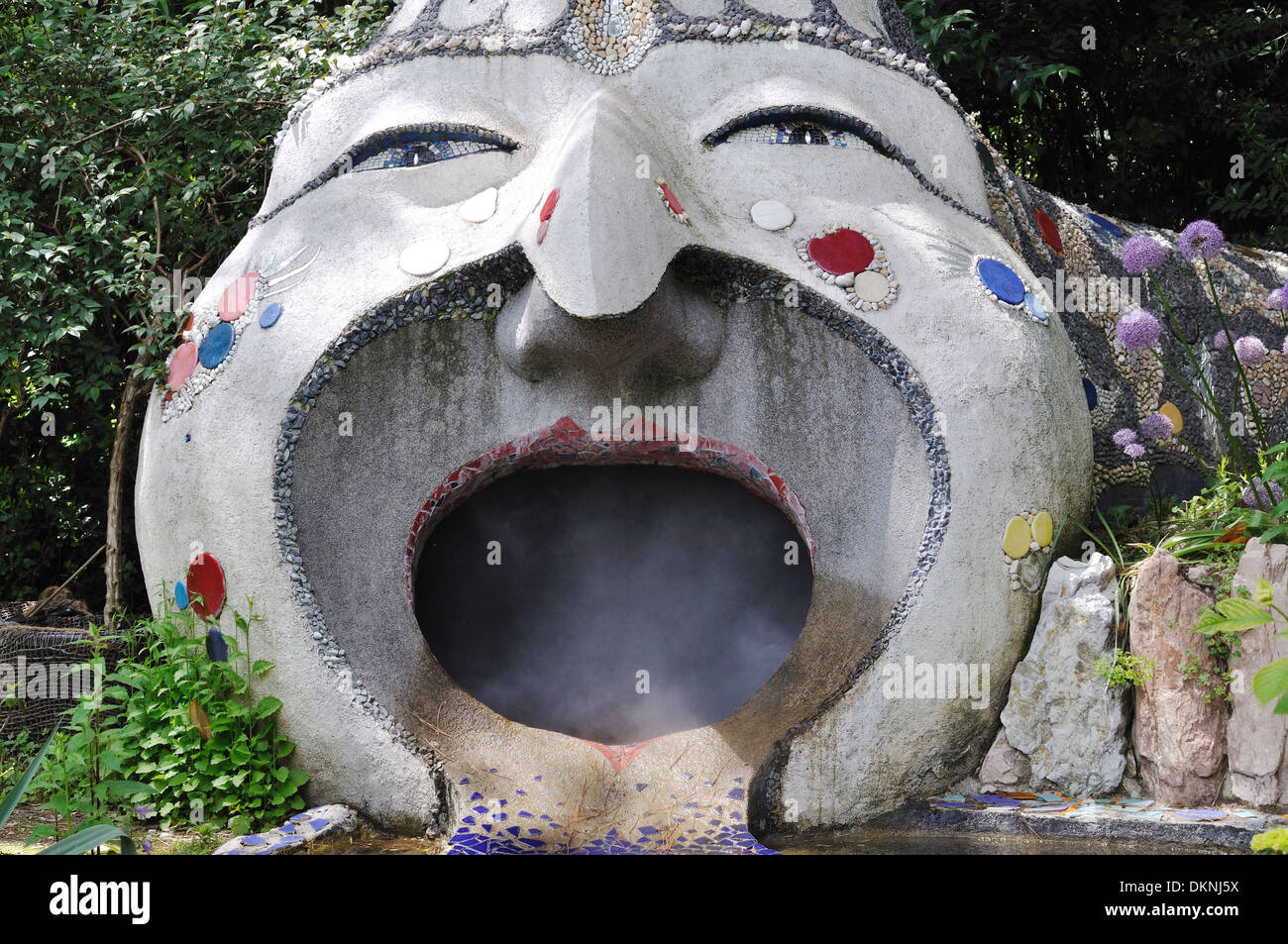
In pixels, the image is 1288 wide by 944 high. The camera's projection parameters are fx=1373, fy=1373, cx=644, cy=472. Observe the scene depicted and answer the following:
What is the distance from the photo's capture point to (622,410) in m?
4.32

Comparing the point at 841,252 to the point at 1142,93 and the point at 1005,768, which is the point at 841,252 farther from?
the point at 1142,93

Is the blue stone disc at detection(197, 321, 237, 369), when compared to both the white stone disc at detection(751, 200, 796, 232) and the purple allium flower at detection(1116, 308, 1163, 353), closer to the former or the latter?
the white stone disc at detection(751, 200, 796, 232)

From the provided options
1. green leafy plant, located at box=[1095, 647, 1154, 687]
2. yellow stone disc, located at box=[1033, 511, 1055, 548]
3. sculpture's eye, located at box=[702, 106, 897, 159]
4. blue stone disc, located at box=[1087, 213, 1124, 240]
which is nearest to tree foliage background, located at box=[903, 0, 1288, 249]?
blue stone disc, located at box=[1087, 213, 1124, 240]

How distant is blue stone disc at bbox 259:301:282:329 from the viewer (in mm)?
4355

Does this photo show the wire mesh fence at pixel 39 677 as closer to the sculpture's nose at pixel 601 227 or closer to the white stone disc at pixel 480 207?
the white stone disc at pixel 480 207

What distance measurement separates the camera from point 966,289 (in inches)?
172

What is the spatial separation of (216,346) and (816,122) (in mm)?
2119

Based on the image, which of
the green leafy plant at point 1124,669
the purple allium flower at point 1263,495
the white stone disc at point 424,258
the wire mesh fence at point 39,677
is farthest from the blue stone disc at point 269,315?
the purple allium flower at point 1263,495

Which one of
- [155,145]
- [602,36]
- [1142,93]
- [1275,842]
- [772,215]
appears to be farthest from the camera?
[1142,93]

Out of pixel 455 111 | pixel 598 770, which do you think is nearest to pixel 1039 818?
pixel 598 770

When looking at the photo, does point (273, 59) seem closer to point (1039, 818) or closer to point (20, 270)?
point (20, 270)

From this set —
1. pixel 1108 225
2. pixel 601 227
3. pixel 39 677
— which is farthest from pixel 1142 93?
pixel 39 677

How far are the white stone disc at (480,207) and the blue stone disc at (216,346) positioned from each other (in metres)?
0.84

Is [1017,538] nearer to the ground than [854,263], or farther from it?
nearer to the ground
